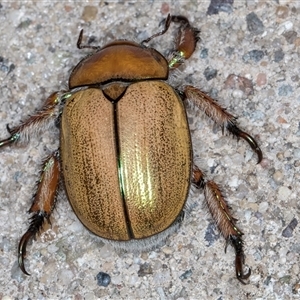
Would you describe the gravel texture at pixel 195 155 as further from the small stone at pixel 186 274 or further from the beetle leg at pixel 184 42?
the beetle leg at pixel 184 42

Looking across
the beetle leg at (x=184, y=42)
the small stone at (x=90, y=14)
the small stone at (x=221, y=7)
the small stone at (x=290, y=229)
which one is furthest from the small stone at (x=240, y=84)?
the small stone at (x=90, y=14)

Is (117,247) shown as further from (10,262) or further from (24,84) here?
(24,84)

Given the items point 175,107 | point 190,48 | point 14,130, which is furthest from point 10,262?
point 190,48

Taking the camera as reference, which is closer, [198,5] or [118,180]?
[118,180]

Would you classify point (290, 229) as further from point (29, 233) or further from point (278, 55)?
point (29, 233)

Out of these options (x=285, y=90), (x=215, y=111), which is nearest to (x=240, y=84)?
(x=285, y=90)

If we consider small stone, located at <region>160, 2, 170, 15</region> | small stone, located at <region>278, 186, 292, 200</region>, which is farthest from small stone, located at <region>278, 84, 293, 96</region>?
small stone, located at <region>160, 2, 170, 15</region>
